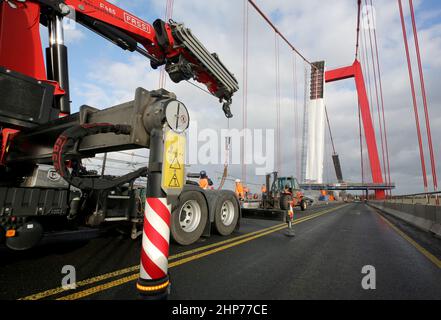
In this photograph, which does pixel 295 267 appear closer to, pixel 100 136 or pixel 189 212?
pixel 189 212

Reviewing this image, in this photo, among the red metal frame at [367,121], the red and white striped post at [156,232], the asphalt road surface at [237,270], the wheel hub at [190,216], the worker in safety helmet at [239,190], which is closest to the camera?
the red and white striped post at [156,232]

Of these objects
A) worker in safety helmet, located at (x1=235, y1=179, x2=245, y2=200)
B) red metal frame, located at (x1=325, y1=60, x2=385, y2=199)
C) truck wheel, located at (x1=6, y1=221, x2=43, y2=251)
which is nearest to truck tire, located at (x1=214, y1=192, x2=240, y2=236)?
truck wheel, located at (x1=6, y1=221, x2=43, y2=251)

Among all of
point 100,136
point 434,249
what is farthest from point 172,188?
point 434,249

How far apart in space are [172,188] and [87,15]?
18.3ft

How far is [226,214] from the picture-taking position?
5.86 m

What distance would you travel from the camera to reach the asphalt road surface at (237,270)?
2453 millimetres

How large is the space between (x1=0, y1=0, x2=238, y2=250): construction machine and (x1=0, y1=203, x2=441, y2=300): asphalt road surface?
20.7 inches

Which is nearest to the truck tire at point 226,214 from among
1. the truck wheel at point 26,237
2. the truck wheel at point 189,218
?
the truck wheel at point 189,218

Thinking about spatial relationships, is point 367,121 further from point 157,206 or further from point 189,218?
point 157,206

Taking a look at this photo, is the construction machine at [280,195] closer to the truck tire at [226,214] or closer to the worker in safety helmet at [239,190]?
the worker in safety helmet at [239,190]

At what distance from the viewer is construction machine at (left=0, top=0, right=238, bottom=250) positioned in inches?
91.0

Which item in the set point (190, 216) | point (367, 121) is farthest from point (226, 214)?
point (367, 121)

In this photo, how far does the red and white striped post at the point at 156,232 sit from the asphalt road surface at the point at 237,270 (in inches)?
25.2

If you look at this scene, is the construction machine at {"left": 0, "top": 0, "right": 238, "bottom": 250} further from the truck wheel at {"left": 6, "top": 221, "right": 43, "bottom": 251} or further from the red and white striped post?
the red and white striped post
